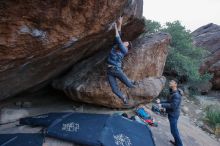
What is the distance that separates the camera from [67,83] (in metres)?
9.79

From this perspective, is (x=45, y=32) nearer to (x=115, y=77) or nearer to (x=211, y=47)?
(x=115, y=77)

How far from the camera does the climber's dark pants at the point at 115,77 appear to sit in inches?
323

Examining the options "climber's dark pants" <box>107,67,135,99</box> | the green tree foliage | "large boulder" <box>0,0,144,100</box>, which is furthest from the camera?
the green tree foliage

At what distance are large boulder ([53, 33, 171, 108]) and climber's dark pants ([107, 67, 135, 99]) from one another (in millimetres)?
575

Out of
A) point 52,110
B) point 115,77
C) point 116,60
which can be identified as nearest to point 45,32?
point 116,60

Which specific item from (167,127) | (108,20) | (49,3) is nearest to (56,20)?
(49,3)

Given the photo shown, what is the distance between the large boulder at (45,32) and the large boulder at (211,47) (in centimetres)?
1351

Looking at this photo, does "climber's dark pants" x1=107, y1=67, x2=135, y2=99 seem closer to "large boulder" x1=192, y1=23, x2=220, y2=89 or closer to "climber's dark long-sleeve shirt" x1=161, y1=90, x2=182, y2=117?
"climber's dark long-sleeve shirt" x1=161, y1=90, x2=182, y2=117

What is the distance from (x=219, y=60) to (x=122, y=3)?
16141mm

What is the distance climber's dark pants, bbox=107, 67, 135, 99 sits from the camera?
26.9 feet

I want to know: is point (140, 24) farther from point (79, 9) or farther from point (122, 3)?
point (79, 9)

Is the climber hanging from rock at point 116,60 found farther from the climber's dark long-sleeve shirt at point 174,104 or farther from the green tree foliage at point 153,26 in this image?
the green tree foliage at point 153,26

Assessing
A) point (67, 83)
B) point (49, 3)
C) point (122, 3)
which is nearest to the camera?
point (49, 3)

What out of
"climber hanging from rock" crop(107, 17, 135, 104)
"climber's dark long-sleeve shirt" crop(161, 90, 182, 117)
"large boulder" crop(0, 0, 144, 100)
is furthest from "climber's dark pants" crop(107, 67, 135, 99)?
"climber's dark long-sleeve shirt" crop(161, 90, 182, 117)
